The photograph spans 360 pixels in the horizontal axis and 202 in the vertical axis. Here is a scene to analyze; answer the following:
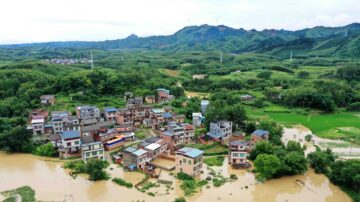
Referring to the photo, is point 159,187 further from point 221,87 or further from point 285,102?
point 221,87

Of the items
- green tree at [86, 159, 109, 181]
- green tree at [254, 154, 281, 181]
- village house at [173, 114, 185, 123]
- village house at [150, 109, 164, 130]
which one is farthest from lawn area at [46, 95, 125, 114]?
green tree at [254, 154, 281, 181]

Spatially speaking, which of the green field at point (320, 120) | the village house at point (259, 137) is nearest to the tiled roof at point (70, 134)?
the village house at point (259, 137)

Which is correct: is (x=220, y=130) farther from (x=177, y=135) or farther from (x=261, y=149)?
(x=261, y=149)

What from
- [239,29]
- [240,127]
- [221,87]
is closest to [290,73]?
[221,87]

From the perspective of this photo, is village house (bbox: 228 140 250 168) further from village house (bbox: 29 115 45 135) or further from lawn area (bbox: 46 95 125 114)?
lawn area (bbox: 46 95 125 114)

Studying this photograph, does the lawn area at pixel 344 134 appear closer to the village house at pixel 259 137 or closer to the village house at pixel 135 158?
the village house at pixel 259 137

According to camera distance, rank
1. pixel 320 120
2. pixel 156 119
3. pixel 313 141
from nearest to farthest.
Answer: pixel 313 141, pixel 156 119, pixel 320 120

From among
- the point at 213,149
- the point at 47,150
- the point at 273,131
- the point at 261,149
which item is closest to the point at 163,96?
the point at 213,149
